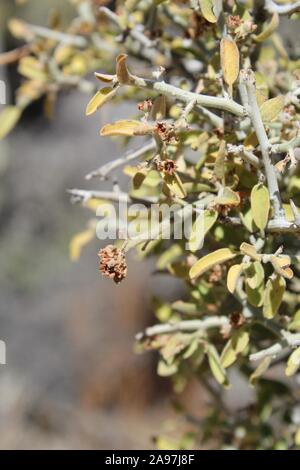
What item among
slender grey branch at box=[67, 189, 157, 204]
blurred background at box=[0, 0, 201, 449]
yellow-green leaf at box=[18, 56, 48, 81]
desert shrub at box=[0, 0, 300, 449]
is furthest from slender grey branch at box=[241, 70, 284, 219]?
blurred background at box=[0, 0, 201, 449]

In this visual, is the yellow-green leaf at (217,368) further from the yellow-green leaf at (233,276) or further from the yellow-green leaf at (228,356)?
the yellow-green leaf at (233,276)

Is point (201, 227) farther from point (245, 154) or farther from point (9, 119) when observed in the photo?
point (9, 119)

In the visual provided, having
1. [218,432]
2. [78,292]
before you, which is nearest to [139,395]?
[78,292]

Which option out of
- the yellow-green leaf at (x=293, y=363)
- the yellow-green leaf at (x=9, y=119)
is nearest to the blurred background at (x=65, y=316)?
the yellow-green leaf at (x=9, y=119)

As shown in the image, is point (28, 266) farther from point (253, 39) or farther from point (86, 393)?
point (253, 39)

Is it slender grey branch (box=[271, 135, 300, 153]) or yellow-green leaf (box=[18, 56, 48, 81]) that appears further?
yellow-green leaf (box=[18, 56, 48, 81])

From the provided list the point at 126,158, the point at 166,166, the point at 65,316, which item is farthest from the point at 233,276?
the point at 65,316

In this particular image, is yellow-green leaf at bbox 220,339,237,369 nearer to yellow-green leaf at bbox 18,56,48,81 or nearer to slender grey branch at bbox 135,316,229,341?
slender grey branch at bbox 135,316,229,341
